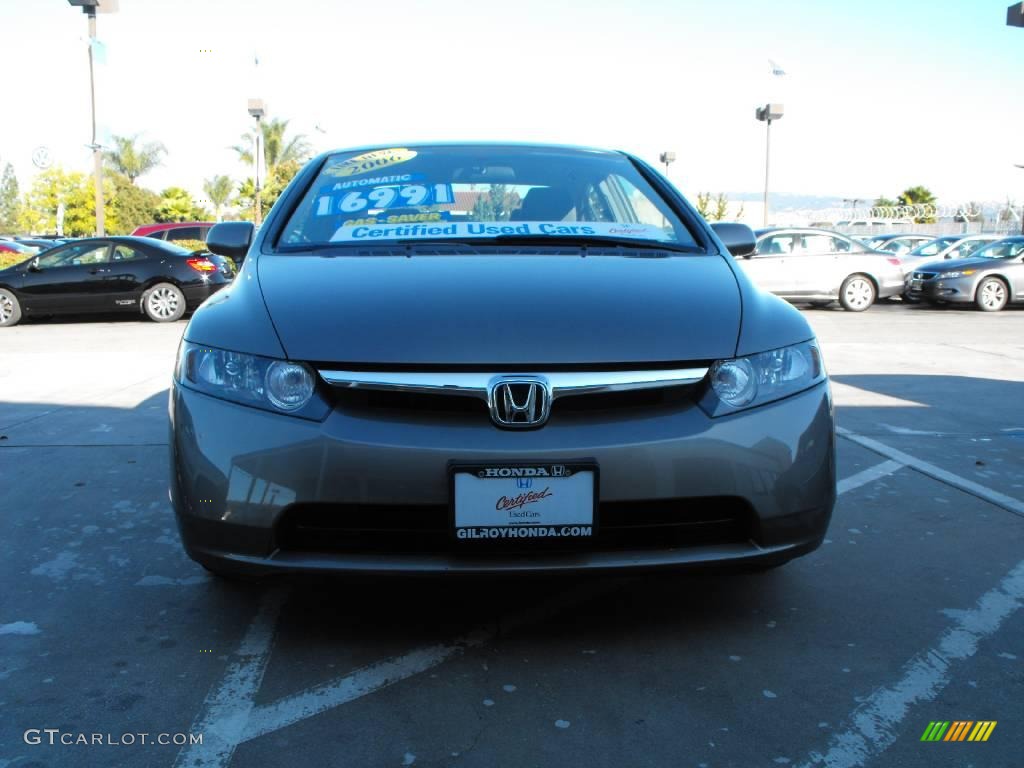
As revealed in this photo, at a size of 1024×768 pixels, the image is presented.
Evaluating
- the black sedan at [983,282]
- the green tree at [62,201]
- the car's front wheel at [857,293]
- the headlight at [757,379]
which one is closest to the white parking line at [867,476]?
the headlight at [757,379]

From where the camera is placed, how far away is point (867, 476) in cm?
479

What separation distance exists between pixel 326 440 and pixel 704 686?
3.68 feet

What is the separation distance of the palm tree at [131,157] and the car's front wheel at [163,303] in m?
58.9

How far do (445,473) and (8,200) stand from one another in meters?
118

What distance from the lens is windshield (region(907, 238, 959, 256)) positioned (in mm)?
20484

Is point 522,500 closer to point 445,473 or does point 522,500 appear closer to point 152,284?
point 445,473

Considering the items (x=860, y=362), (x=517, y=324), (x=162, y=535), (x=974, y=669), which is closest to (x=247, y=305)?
(x=517, y=324)

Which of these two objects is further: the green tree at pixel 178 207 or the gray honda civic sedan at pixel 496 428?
the green tree at pixel 178 207

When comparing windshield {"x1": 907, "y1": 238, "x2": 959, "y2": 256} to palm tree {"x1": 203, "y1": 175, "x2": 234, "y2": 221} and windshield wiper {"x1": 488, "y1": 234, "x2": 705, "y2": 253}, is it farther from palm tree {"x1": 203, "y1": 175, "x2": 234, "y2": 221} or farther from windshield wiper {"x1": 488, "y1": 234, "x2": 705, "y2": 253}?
palm tree {"x1": 203, "y1": 175, "x2": 234, "y2": 221}

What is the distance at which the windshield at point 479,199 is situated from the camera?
136 inches

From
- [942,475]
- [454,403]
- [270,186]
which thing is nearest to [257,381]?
[454,403]

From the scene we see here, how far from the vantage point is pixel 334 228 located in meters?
3.51

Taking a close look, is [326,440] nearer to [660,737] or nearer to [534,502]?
[534,502]

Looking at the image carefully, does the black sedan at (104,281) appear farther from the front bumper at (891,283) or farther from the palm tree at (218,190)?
the palm tree at (218,190)
